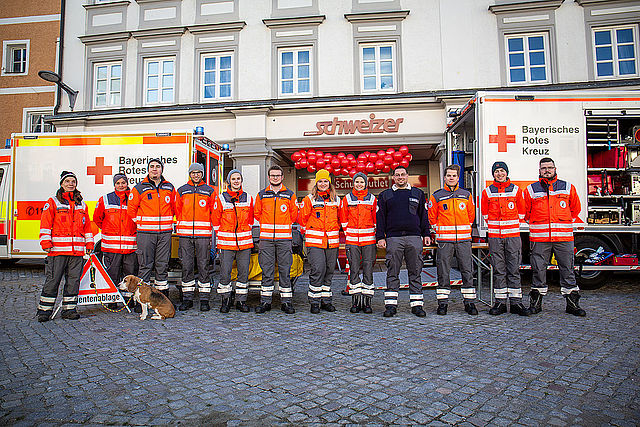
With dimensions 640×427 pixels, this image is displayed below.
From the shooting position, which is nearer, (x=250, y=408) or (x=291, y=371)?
(x=250, y=408)

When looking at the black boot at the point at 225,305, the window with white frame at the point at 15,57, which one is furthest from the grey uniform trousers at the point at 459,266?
the window with white frame at the point at 15,57

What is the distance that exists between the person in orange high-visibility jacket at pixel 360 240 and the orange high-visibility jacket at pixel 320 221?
165 millimetres

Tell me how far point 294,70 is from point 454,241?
9.16 m

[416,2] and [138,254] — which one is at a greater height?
[416,2]

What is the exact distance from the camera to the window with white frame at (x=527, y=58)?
12328mm

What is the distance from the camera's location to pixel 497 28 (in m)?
12.3

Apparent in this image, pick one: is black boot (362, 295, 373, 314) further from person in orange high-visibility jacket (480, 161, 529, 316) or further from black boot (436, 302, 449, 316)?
person in orange high-visibility jacket (480, 161, 529, 316)

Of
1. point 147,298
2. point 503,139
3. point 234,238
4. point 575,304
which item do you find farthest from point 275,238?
point 503,139

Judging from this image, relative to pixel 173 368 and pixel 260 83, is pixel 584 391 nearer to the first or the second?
pixel 173 368

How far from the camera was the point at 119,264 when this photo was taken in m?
6.31

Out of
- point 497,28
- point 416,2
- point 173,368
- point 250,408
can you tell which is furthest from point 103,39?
point 250,408

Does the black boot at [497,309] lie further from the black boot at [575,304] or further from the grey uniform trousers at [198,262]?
the grey uniform trousers at [198,262]

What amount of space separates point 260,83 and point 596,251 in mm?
10073

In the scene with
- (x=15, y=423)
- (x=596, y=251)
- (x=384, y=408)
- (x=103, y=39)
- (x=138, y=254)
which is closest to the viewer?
(x=15, y=423)
